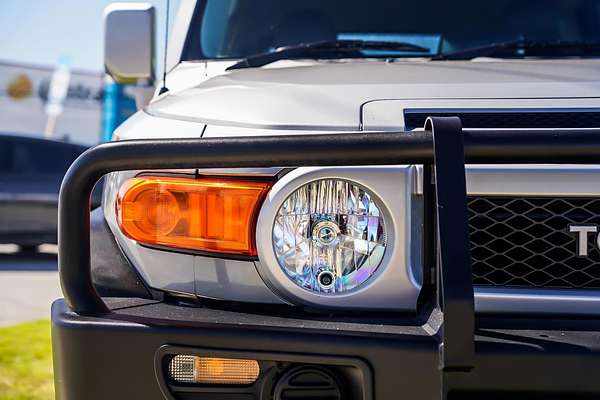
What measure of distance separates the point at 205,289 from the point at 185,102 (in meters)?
0.58

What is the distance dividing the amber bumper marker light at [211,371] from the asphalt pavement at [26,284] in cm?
389

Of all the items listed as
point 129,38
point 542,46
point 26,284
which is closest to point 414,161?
point 542,46

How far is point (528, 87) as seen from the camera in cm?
199

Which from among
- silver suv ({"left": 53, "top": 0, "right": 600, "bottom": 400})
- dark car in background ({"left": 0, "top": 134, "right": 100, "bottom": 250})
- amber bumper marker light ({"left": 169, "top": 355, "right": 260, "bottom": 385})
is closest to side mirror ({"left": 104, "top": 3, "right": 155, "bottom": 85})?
silver suv ({"left": 53, "top": 0, "right": 600, "bottom": 400})

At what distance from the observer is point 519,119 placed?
1822 millimetres

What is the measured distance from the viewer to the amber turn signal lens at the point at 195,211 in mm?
1798

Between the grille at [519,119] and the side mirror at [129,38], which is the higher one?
the side mirror at [129,38]

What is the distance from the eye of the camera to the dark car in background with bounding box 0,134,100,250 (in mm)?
8336

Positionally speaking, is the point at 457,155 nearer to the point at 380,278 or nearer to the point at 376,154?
the point at 376,154


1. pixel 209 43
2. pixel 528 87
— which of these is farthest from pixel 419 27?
pixel 528 87

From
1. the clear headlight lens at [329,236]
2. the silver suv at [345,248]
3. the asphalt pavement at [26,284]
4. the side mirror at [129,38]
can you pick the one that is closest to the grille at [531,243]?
the silver suv at [345,248]

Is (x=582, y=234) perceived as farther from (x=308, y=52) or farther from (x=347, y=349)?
(x=308, y=52)

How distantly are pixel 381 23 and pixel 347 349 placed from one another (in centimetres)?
172

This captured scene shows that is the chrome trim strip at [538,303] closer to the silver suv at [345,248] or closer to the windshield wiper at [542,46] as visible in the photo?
the silver suv at [345,248]
